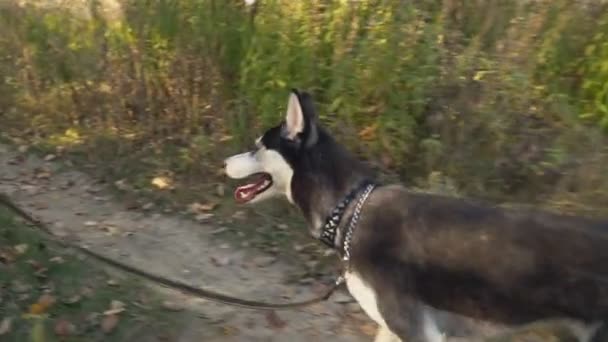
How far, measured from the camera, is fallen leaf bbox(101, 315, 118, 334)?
491 centimetres

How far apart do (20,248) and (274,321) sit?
1.94 m

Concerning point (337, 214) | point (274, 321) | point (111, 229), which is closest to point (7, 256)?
point (111, 229)

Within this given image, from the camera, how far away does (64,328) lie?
4.81 m

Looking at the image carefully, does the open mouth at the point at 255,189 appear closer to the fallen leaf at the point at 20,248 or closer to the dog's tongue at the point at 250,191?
the dog's tongue at the point at 250,191

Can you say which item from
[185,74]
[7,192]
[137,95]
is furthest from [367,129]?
[7,192]

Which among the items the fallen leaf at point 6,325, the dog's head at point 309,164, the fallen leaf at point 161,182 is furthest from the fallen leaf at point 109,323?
the fallen leaf at point 161,182

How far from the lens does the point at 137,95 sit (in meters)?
8.44

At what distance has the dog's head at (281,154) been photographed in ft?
14.6

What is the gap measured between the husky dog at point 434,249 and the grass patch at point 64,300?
1.31 meters

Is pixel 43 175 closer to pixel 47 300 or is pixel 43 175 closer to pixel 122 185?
pixel 122 185

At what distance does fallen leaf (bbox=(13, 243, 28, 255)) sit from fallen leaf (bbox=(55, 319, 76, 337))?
0.99 meters

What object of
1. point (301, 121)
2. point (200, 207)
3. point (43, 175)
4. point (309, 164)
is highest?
point (301, 121)

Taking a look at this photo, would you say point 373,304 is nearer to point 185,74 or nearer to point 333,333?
point 333,333

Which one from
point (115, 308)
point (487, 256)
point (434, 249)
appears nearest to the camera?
point (487, 256)
